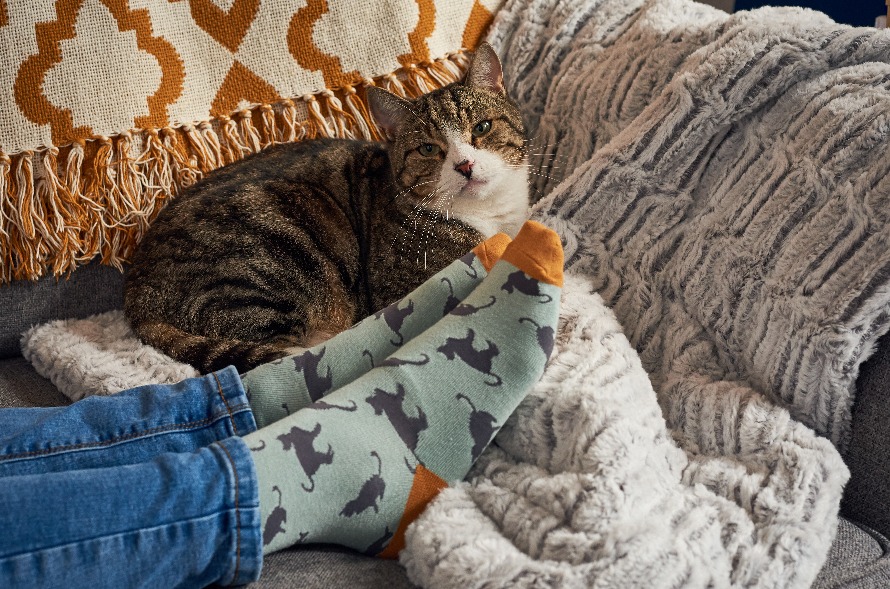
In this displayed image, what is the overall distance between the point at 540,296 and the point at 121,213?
0.82 m

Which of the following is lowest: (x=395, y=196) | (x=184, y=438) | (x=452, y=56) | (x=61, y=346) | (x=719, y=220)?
(x=61, y=346)

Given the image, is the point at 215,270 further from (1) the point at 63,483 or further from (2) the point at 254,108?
(1) the point at 63,483

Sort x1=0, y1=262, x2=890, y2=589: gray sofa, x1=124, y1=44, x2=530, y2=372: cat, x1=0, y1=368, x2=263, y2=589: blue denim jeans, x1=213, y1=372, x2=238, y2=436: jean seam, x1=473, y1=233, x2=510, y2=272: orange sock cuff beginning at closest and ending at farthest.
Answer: x1=0, y1=368, x2=263, y2=589: blue denim jeans
x1=0, y1=262, x2=890, y2=589: gray sofa
x1=213, y1=372, x2=238, y2=436: jean seam
x1=473, y1=233, x2=510, y2=272: orange sock cuff
x1=124, y1=44, x2=530, y2=372: cat

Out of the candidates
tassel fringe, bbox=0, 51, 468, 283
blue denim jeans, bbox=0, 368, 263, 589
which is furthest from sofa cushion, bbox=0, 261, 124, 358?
blue denim jeans, bbox=0, 368, 263, 589

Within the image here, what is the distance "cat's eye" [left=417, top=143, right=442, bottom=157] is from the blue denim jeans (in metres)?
0.70

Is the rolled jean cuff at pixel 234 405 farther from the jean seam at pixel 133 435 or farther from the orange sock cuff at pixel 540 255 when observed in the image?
the orange sock cuff at pixel 540 255

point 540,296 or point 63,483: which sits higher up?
point 540,296

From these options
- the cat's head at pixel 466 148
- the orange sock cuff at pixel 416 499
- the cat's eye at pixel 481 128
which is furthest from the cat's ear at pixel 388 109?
the orange sock cuff at pixel 416 499

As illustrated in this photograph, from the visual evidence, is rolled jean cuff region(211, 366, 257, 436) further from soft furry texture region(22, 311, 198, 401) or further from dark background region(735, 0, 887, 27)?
dark background region(735, 0, 887, 27)

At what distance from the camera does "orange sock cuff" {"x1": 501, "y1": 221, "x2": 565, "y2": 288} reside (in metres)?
0.96

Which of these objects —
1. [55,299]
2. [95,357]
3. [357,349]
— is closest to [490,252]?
[357,349]

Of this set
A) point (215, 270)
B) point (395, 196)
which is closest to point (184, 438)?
point (215, 270)

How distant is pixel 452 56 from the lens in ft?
4.85

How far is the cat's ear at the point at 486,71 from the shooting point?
1.32 m
